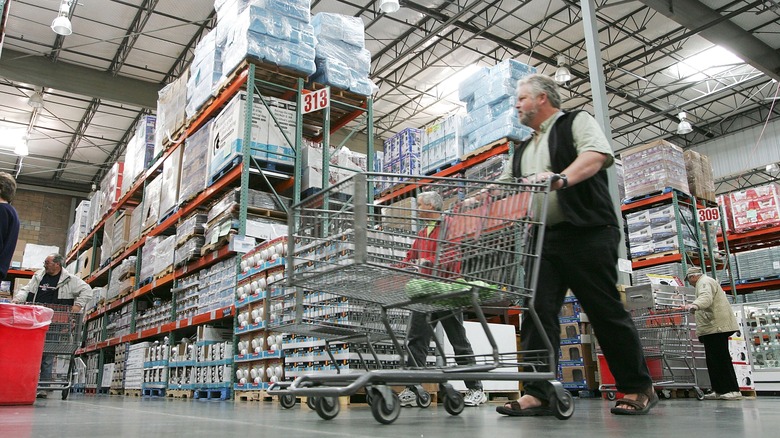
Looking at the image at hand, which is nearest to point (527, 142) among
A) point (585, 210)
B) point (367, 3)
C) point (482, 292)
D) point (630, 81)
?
point (585, 210)

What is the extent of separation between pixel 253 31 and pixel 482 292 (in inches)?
208

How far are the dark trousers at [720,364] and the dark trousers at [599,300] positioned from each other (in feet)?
13.5

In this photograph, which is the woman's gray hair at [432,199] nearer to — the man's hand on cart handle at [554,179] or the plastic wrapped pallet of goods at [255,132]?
the man's hand on cart handle at [554,179]

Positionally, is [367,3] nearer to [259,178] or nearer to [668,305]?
[259,178]

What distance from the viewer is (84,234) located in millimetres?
16172

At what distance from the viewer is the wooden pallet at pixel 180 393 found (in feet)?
24.7

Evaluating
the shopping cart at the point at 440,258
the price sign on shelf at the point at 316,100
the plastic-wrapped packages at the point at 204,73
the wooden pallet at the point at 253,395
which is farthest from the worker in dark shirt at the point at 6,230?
the plastic-wrapped packages at the point at 204,73

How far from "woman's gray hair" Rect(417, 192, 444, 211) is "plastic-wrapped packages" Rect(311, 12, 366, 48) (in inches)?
204

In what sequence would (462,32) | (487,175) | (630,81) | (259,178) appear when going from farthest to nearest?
(630,81) → (462,32) → (487,175) → (259,178)

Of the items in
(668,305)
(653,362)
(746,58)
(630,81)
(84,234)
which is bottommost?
(653,362)

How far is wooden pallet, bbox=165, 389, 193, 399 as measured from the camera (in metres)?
7.53

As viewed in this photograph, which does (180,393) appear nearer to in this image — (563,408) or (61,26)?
(563,408)

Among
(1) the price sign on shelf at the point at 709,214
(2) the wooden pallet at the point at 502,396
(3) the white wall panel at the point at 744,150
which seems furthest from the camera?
(3) the white wall panel at the point at 744,150

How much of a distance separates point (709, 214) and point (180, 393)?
825cm
